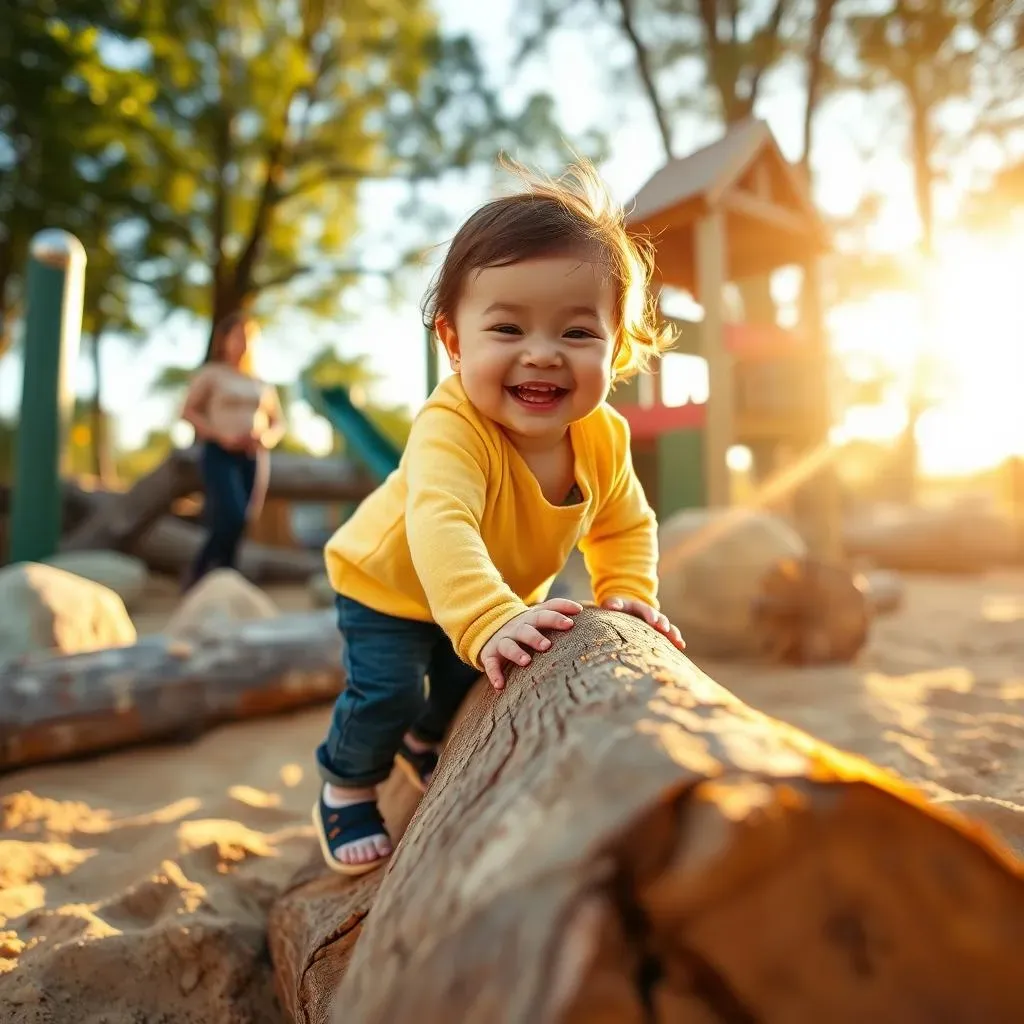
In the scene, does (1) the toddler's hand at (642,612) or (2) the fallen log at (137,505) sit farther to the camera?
(2) the fallen log at (137,505)

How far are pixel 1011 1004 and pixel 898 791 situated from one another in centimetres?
15

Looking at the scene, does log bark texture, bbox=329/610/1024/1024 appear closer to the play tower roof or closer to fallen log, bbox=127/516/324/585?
the play tower roof

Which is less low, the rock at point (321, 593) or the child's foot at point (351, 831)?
the child's foot at point (351, 831)

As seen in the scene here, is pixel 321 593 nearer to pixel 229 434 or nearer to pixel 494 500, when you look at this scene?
pixel 229 434

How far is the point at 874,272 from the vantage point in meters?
12.9

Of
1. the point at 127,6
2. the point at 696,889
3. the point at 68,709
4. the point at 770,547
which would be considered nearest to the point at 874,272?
the point at 770,547

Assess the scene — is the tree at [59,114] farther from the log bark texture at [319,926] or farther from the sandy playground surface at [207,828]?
the log bark texture at [319,926]

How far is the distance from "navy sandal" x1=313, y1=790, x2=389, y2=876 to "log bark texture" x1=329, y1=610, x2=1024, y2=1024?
0.89 metres

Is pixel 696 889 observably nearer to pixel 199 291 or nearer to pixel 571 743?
pixel 571 743

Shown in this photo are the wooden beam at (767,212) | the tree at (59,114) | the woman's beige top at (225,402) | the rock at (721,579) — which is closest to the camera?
the rock at (721,579)

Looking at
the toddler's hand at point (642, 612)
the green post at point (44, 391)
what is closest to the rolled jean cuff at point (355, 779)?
the toddler's hand at point (642, 612)

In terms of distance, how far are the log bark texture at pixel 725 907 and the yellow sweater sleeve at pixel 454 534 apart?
54 centimetres

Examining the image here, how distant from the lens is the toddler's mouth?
1339mm

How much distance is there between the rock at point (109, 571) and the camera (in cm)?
626
